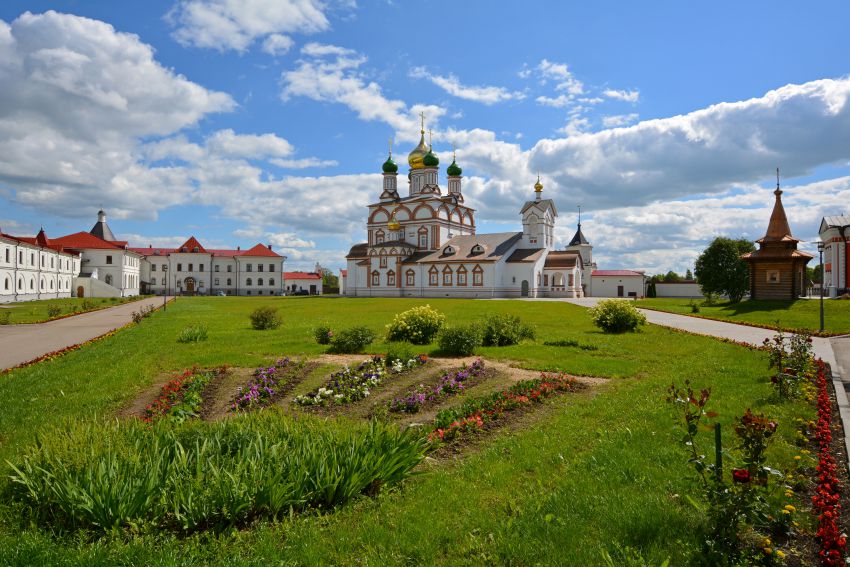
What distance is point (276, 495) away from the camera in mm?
4371

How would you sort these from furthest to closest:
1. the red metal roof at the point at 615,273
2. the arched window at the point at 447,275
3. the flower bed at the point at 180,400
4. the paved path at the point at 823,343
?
the red metal roof at the point at 615,273 < the arched window at the point at 447,275 < the paved path at the point at 823,343 < the flower bed at the point at 180,400

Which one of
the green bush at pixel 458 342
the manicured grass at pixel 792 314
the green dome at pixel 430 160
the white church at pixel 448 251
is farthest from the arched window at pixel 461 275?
the green bush at pixel 458 342

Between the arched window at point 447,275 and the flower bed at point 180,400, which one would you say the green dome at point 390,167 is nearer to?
the arched window at point 447,275

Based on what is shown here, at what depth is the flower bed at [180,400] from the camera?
7.41 m

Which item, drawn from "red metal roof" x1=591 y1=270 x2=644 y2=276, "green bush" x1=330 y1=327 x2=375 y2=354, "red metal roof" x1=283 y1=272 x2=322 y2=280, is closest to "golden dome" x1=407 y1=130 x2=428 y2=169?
"red metal roof" x1=591 y1=270 x2=644 y2=276

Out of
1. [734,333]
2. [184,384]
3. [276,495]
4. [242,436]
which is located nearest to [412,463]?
[276,495]

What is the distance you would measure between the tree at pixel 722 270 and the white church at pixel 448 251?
13.6 m

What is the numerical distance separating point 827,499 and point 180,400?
8405 millimetres

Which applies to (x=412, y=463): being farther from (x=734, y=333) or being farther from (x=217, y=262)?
(x=217, y=262)

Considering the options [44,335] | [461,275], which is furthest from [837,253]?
[44,335]

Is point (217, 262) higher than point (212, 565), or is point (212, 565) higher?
point (217, 262)

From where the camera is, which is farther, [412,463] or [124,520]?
[412,463]

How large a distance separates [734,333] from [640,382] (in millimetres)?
11102

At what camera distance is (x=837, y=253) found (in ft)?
132
